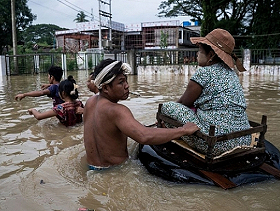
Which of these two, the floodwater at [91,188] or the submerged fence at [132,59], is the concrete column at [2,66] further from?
the floodwater at [91,188]

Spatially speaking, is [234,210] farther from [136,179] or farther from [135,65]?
[135,65]

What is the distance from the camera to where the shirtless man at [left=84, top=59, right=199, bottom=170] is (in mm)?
2451

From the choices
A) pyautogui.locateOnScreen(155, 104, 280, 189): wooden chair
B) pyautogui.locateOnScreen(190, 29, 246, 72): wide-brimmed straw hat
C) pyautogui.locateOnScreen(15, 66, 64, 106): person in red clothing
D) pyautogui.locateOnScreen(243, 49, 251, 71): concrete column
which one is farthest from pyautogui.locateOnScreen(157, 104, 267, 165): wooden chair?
pyautogui.locateOnScreen(243, 49, 251, 71): concrete column

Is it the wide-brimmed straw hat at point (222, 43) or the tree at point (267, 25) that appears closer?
the wide-brimmed straw hat at point (222, 43)

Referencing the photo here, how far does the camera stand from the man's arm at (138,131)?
2414mm

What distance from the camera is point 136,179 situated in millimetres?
2729

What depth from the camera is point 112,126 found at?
259 cm

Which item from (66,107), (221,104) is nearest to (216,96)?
(221,104)

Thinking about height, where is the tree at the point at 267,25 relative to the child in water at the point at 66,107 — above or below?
above

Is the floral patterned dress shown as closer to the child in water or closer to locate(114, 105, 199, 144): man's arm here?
locate(114, 105, 199, 144): man's arm

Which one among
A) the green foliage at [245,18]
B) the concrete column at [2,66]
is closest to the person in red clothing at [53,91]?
the concrete column at [2,66]

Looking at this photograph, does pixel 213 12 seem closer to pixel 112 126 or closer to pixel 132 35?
pixel 132 35

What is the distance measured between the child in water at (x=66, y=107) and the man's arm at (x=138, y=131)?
102 inches

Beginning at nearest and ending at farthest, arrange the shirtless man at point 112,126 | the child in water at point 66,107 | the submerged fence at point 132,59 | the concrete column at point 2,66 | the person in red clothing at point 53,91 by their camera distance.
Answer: the shirtless man at point 112,126 < the child in water at point 66,107 < the person in red clothing at point 53,91 < the concrete column at point 2,66 < the submerged fence at point 132,59
